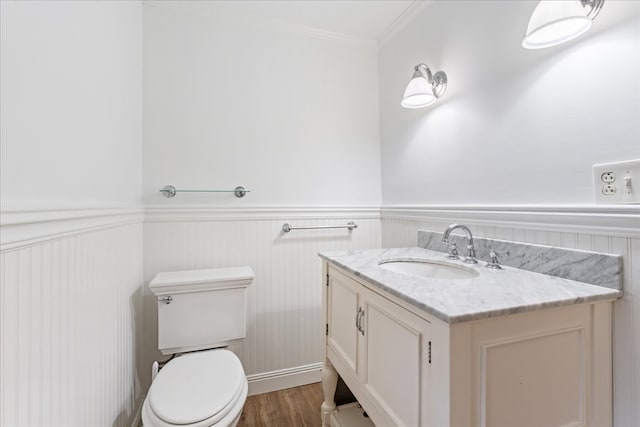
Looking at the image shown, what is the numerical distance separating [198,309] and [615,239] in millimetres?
1619

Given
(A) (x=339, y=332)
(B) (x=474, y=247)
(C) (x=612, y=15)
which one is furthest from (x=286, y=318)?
(C) (x=612, y=15)

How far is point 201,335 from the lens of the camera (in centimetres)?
140

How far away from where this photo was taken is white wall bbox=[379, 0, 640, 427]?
789 millimetres

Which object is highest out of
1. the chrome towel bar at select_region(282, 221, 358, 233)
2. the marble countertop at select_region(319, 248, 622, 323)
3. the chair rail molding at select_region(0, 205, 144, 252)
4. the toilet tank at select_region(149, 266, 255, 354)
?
the chair rail molding at select_region(0, 205, 144, 252)

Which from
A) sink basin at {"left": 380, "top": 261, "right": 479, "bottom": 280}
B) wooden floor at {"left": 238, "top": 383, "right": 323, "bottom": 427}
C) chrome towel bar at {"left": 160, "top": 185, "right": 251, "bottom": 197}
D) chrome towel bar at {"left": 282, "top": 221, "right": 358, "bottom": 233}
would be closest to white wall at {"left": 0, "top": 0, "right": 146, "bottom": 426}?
chrome towel bar at {"left": 160, "top": 185, "right": 251, "bottom": 197}

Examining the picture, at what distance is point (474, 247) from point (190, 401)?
1265 mm

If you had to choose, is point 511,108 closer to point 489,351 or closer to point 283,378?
point 489,351

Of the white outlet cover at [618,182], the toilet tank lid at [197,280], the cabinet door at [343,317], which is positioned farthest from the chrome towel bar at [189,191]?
the white outlet cover at [618,182]

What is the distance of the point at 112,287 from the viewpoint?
3.69 feet

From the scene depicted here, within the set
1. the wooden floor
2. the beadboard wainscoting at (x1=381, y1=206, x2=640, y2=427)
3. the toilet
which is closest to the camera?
the beadboard wainscoting at (x1=381, y1=206, x2=640, y2=427)

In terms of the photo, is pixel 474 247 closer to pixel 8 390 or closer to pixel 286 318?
pixel 286 318

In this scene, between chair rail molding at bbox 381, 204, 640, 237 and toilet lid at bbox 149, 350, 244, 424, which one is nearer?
chair rail molding at bbox 381, 204, 640, 237

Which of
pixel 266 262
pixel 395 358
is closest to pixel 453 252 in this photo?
pixel 395 358

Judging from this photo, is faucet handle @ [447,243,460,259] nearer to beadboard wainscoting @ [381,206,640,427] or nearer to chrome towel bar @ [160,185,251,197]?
beadboard wainscoting @ [381,206,640,427]
